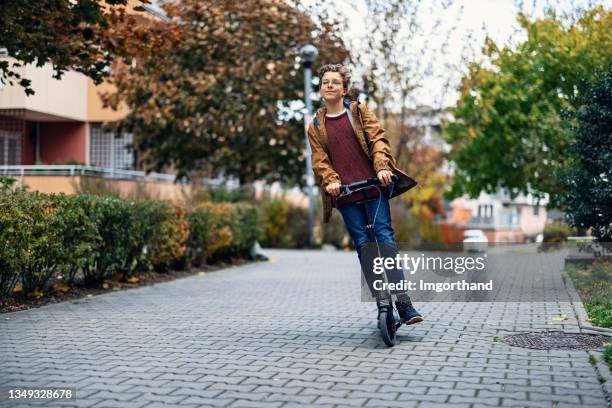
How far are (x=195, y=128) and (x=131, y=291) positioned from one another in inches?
476

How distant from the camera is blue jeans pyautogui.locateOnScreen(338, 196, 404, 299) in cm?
670

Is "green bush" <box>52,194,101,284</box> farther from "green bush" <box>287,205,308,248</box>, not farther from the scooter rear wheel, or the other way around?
"green bush" <box>287,205,308,248</box>

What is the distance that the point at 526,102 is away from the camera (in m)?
27.3

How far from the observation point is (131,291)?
11.2 meters

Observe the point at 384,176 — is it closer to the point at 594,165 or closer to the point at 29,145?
the point at 594,165

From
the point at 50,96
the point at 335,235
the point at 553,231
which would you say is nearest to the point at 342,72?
the point at 50,96

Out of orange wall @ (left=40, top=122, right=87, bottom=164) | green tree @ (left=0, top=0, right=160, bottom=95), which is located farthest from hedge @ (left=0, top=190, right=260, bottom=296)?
orange wall @ (left=40, top=122, right=87, bottom=164)

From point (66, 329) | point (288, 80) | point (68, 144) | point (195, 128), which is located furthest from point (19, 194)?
point (68, 144)

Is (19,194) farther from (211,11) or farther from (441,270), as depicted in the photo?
(211,11)

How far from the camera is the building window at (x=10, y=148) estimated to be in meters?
24.7

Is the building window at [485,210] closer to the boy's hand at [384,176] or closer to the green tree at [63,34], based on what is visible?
the green tree at [63,34]

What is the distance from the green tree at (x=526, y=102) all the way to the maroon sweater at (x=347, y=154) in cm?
1198

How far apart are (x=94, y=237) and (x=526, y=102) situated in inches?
782

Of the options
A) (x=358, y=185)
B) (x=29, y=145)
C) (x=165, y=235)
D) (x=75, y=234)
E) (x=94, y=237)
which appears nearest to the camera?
(x=358, y=185)
